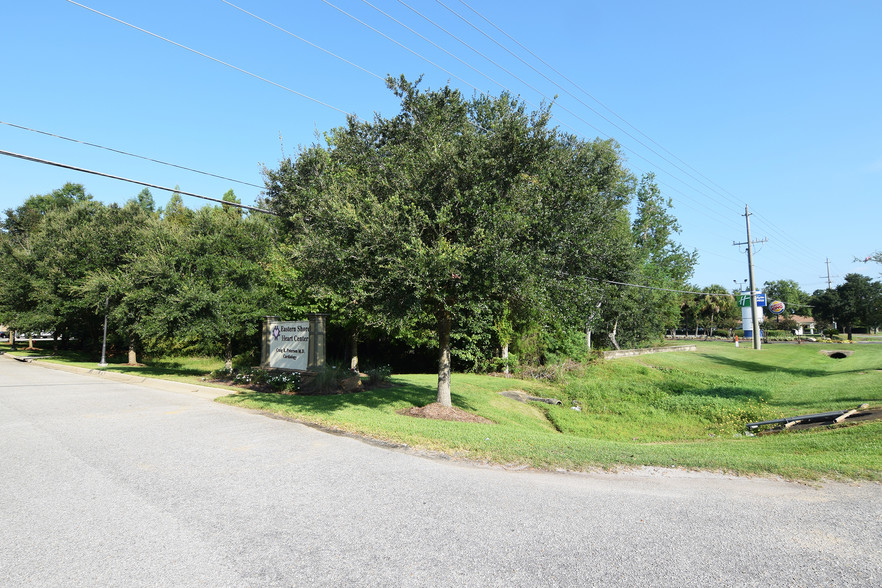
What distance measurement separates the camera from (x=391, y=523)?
4.37 meters

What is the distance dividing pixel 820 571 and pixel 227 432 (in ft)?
27.8

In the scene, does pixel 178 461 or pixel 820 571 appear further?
pixel 178 461

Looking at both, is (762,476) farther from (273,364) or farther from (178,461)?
(273,364)

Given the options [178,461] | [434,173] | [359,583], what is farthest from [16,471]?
[434,173]

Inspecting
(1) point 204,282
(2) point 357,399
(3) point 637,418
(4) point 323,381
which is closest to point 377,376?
(4) point 323,381

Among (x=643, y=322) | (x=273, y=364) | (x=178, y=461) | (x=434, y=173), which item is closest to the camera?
(x=178, y=461)

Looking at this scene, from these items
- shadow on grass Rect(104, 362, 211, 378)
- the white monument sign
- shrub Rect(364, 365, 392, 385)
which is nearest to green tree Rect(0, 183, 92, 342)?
shadow on grass Rect(104, 362, 211, 378)

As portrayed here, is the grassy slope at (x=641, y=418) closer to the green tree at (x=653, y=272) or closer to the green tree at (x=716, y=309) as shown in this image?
the green tree at (x=653, y=272)

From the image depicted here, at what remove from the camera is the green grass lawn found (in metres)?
7.01

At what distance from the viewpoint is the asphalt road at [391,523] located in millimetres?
3453

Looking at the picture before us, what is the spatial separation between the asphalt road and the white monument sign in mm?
7385

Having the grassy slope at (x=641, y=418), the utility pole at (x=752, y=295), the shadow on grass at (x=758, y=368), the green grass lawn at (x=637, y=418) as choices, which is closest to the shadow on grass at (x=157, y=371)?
the green grass lawn at (x=637, y=418)

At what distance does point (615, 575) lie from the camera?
341cm

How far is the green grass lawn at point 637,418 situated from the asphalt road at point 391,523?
31.5 inches
